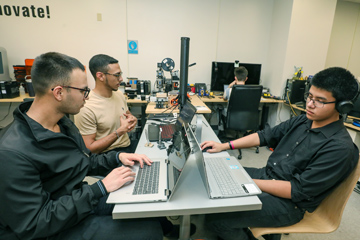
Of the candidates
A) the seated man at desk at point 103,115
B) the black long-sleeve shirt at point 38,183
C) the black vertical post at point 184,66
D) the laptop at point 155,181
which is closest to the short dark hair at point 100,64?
the seated man at desk at point 103,115

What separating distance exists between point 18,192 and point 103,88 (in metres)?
1.19

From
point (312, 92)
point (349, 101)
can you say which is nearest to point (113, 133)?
point (312, 92)

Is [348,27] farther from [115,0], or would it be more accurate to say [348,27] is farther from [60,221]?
[60,221]

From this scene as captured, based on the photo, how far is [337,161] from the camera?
3.13 ft

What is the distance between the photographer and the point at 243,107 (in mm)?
2828

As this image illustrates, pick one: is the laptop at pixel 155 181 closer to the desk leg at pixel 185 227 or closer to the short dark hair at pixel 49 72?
the desk leg at pixel 185 227

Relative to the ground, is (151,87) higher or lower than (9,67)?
lower

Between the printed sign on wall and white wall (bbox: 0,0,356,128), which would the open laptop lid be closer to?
white wall (bbox: 0,0,356,128)

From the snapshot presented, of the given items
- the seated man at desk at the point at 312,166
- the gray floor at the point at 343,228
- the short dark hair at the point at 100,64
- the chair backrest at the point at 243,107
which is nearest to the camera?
→ the seated man at desk at the point at 312,166

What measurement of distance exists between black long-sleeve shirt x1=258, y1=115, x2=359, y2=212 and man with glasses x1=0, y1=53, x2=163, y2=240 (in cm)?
80

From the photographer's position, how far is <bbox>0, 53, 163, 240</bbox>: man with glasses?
743mm

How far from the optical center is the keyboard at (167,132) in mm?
1530

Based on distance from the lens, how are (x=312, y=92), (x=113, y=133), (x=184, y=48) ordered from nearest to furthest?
(x=312, y=92)
(x=184, y=48)
(x=113, y=133)

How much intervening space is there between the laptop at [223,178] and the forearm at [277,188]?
16 cm
